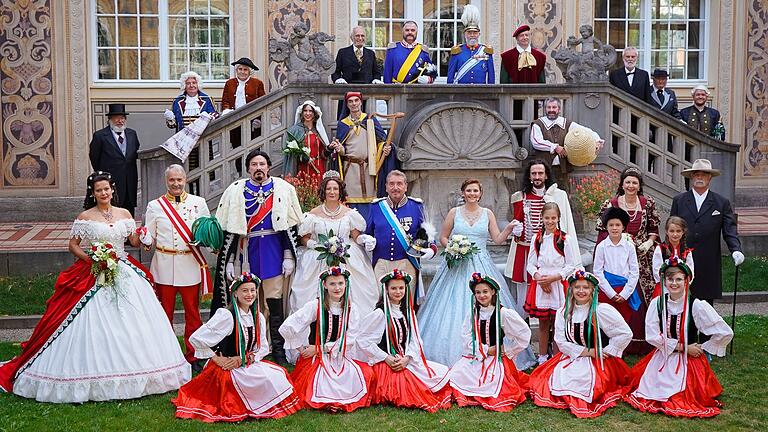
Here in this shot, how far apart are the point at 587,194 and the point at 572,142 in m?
0.62

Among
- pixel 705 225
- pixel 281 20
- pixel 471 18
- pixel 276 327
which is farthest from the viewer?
pixel 281 20

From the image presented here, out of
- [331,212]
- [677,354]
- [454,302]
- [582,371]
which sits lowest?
[582,371]

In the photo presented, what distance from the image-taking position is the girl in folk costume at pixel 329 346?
21.1ft

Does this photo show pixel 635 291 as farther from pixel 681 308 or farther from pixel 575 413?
pixel 575 413

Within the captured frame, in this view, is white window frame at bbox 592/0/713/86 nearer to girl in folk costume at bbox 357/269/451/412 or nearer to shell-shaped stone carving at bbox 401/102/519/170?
shell-shaped stone carving at bbox 401/102/519/170

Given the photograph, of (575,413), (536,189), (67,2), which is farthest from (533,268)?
(67,2)

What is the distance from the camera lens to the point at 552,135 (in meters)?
10.5

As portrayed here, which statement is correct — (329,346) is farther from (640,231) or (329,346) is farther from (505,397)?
(640,231)

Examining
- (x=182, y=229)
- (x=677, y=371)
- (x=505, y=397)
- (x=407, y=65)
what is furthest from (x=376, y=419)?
(x=407, y=65)

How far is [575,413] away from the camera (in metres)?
6.27

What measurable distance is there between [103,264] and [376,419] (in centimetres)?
219

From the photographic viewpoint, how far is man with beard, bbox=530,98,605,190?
10.4 metres

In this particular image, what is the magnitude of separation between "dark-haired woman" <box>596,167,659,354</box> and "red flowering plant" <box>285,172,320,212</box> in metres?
2.97

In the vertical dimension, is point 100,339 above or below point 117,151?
below
